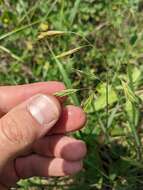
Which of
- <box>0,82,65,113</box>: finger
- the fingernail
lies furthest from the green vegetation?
the fingernail

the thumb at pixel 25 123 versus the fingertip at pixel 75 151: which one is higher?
the thumb at pixel 25 123

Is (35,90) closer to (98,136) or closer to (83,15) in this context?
(98,136)

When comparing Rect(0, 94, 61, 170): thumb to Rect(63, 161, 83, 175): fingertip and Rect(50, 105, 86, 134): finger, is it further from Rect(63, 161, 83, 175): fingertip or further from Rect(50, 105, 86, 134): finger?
Rect(63, 161, 83, 175): fingertip

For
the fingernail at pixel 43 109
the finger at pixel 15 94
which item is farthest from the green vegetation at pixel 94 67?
the fingernail at pixel 43 109

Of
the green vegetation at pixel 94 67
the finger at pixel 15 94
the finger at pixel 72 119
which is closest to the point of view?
the finger at pixel 72 119

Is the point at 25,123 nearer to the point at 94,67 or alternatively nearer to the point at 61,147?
the point at 61,147

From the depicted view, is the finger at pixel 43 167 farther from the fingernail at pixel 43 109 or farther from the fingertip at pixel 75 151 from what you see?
the fingernail at pixel 43 109

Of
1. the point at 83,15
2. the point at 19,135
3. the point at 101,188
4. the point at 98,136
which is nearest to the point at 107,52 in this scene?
the point at 83,15

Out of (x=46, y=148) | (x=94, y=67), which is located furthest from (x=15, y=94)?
(x=94, y=67)
